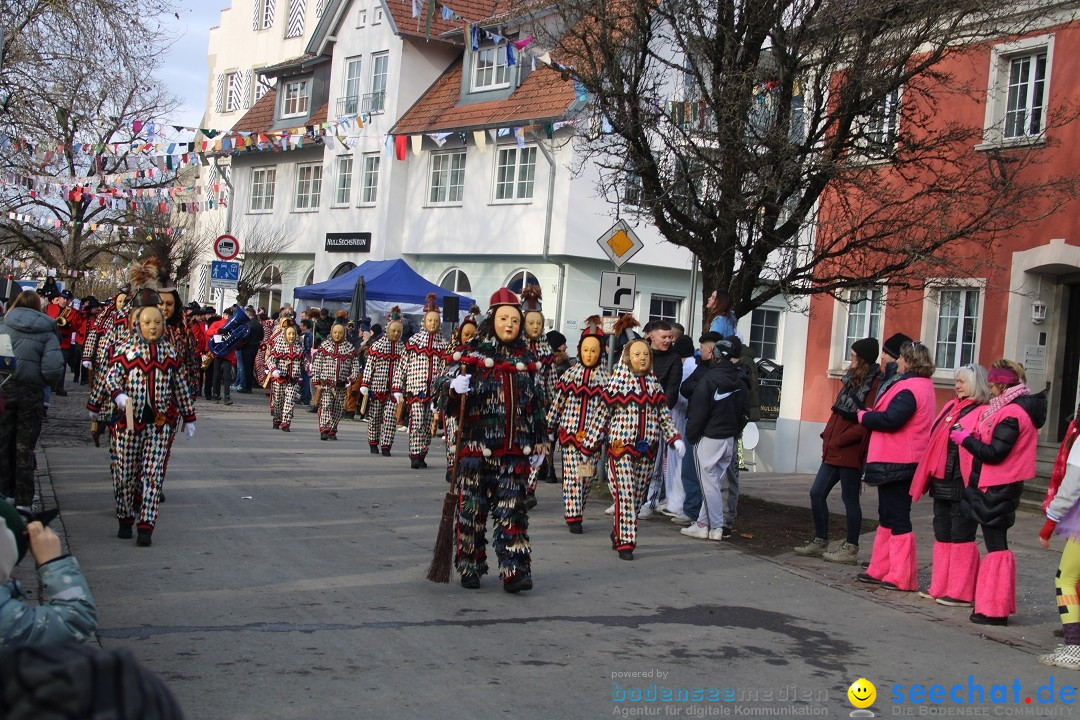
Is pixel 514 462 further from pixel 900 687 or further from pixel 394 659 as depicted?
pixel 900 687

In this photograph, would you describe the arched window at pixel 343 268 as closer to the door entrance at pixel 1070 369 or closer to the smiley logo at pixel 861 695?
the door entrance at pixel 1070 369

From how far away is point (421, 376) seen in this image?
15.6 m

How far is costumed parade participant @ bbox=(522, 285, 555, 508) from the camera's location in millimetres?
9656

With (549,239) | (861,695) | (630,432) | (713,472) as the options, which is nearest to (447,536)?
(630,432)

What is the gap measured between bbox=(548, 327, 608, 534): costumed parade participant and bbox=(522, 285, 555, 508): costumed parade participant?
258mm

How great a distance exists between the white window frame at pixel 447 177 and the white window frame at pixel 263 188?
900cm

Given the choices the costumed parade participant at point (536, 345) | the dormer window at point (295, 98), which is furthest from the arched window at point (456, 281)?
the costumed parade participant at point (536, 345)

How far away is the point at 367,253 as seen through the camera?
1436 inches

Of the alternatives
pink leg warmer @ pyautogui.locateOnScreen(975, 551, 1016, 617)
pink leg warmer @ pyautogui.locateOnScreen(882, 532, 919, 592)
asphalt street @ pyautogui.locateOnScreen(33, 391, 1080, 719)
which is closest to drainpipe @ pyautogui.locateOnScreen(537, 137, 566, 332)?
asphalt street @ pyautogui.locateOnScreen(33, 391, 1080, 719)

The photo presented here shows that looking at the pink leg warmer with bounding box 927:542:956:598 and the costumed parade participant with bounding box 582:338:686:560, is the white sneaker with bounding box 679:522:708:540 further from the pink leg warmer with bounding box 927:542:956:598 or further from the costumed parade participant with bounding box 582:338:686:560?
the pink leg warmer with bounding box 927:542:956:598

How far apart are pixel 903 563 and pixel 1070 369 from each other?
317 inches

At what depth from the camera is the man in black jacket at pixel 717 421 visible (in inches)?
448

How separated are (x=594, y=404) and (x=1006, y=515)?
3.91m

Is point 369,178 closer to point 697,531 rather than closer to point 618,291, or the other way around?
point 618,291
